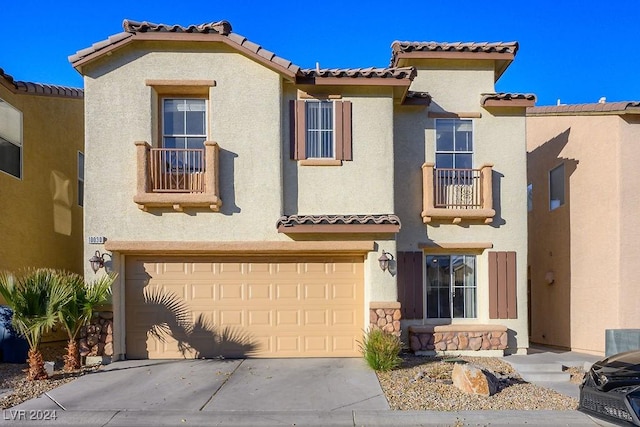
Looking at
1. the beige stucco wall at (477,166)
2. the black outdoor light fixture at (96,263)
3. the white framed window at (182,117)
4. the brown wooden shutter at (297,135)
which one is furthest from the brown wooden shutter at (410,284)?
→ the black outdoor light fixture at (96,263)

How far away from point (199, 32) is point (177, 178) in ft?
9.95

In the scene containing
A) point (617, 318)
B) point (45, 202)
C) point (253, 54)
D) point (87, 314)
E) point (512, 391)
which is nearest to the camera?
point (512, 391)

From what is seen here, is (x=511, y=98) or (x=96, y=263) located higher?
(x=511, y=98)

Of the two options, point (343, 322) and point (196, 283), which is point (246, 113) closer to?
point (196, 283)

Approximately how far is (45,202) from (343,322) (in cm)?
833

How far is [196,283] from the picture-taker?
9.34 metres

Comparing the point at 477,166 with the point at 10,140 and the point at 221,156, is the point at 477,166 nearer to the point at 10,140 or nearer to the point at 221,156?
the point at 221,156

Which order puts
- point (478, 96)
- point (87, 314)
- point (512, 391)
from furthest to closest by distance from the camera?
point (478, 96)
point (87, 314)
point (512, 391)

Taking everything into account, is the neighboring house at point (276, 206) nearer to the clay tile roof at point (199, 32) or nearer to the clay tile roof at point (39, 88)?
the clay tile roof at point (199, 32)

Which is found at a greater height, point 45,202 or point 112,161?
point 112,161

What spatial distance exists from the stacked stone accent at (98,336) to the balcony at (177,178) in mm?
2333

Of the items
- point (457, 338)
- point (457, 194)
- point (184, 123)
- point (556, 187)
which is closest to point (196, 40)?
point (184, 123)

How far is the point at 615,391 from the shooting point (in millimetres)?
5176

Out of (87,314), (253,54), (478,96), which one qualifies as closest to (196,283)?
(87,314)
